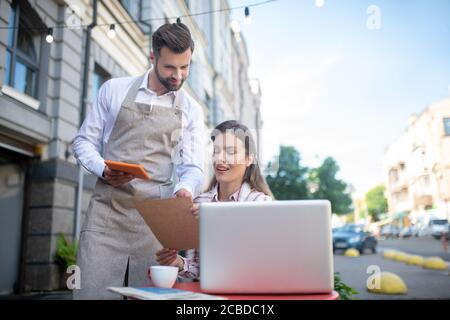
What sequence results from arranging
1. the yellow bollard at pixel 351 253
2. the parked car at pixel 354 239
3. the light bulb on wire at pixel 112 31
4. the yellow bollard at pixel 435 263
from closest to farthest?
the light bulb on wire at pixel 112 31
the yellow bollard at pixel 435 263
the yellow bollard at pixel 351 253
the parked car at pixel 354 239

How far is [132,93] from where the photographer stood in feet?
6.61

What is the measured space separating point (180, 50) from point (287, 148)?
4.82ft

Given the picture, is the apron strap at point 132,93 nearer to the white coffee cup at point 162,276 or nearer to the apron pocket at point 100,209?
the apron pocket at point 100,209

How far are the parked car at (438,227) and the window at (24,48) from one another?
3.34 meters

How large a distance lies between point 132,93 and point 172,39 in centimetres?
32

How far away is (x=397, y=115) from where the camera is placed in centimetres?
288

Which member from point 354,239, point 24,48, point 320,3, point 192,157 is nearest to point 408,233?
point 320,3

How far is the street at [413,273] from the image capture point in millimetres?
3108

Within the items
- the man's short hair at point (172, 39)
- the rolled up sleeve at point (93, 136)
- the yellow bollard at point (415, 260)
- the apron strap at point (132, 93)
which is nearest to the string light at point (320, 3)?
the man's short hair at point (172, 39)

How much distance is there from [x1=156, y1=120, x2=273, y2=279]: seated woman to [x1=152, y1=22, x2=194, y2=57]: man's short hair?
421 mm

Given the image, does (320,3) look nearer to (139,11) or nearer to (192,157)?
(192,157)

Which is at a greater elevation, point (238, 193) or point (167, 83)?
point (167, 83)

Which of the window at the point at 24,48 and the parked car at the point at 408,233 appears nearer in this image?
the window at the point at 24,48

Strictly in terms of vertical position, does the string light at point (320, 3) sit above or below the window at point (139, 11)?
below
